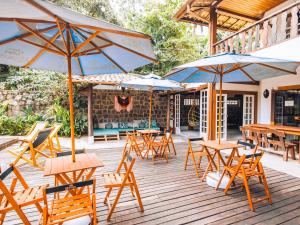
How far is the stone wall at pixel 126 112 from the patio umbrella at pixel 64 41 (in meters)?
5.70

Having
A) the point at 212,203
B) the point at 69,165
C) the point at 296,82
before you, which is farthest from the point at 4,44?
the point at 296,82

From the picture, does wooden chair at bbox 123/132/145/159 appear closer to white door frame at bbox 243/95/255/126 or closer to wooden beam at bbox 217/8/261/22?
white door frame at bbox 243/95/255/126

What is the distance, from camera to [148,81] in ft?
16.2

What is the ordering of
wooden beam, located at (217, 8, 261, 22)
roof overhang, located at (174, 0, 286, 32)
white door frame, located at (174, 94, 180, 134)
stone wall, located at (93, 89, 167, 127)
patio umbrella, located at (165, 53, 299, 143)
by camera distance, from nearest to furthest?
1. patio umbrella, located at (165, 53, 299, 143)
2. roof overhang, located at (174, 0, 286, 32)
3. wooden beam, located at (217, 8, 261, 22)
4. stone wall, located at (93, 89, 167, 127)
5. white door frame, located at (174, 94, 180, 134)

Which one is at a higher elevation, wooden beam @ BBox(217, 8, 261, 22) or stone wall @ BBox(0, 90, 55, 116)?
wooden beam @ BBox(217, 8, 261, 22)

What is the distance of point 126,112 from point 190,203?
717 cm

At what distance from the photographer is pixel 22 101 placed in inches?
330

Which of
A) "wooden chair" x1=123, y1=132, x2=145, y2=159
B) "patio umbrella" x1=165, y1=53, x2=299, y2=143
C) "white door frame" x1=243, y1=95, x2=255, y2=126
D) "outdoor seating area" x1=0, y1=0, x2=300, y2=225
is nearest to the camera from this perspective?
"outdoor seating area" x1=0, y1=0, x2=300, y2=225

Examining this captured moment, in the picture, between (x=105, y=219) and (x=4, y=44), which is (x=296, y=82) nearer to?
(x=105, y=219)

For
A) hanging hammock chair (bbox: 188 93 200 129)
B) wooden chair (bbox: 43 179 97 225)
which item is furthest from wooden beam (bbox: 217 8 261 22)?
Result: wooden chair (bbox: 43 179 97 225)

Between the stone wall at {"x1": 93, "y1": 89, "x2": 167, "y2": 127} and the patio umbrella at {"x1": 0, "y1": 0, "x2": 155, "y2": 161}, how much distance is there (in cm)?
570

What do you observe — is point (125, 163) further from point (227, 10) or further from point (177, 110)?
point (177, 110)

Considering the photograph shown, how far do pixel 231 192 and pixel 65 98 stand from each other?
8274mm

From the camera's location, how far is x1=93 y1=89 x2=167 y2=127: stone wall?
900 centimetres
